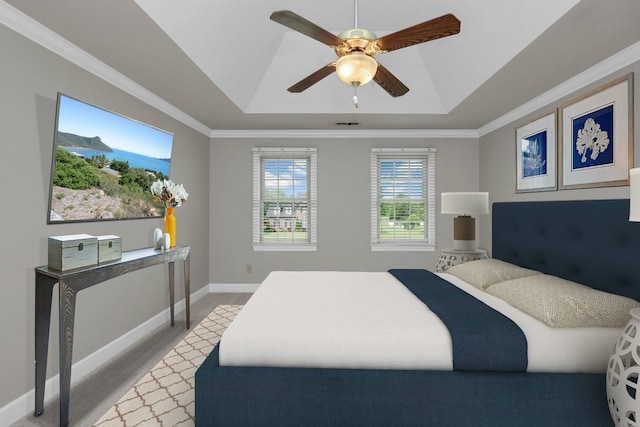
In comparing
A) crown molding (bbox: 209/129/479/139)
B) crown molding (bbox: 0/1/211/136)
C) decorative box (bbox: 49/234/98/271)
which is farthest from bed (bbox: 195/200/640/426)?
crown molding (bbox: 209/129/479/139)

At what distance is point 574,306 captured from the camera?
1861 mm

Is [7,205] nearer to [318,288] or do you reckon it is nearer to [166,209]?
[166,209]

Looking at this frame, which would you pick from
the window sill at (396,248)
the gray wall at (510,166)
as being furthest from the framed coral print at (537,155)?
the window sill at (396,248)

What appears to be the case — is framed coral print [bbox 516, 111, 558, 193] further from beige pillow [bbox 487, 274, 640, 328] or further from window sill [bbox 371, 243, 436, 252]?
beige pillow [bbox 487, 274, 640, 328]

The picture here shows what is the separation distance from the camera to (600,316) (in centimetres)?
182

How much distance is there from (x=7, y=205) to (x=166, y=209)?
1.52m

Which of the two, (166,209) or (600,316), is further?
(166,209)

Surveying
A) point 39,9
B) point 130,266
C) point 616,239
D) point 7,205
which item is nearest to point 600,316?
point 616,239

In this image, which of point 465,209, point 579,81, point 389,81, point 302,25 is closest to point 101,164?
point 302,25

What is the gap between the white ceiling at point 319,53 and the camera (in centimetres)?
221

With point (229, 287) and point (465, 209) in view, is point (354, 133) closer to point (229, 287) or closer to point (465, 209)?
point (465, 209)

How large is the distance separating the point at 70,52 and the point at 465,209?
13.0 ft

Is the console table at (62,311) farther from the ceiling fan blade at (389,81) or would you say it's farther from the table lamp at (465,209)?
the table lamp at (465,209)

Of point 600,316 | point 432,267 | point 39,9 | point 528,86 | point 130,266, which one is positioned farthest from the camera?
point 432,267
